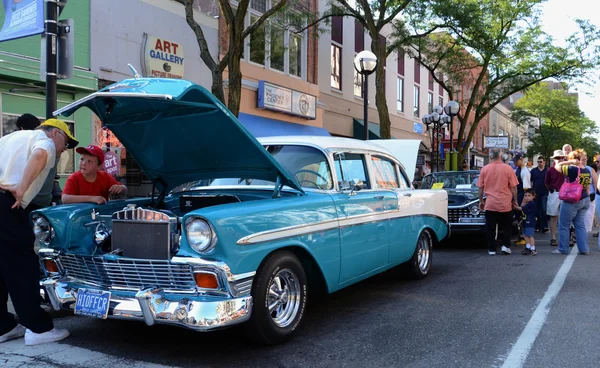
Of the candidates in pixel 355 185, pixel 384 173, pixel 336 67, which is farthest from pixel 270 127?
pixel 355 185

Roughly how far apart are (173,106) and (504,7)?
20.6 m

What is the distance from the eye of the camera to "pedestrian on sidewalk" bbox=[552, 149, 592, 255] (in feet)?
28.4

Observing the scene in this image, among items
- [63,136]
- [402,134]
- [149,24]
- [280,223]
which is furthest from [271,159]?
[402,134]

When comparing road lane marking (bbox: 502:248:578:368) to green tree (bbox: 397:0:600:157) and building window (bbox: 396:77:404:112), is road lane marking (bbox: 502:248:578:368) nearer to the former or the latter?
green tree (bbox: 397:0:600:157)

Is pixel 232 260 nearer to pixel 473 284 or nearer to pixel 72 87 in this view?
pixel 473 284

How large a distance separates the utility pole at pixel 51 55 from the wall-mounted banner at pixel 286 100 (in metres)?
11.1

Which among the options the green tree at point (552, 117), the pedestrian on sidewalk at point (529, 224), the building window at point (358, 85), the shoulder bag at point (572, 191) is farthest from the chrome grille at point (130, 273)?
the green tree at point (552, 117)

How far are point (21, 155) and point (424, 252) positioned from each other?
480cm

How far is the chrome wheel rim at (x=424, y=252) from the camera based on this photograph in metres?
6.67

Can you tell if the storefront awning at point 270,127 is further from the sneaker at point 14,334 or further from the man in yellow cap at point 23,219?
the man in yellow cap at point 23,219

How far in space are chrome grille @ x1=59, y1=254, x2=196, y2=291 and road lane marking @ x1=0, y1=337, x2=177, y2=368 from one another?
0.53 m

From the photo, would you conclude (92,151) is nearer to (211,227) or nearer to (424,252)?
(211,227)

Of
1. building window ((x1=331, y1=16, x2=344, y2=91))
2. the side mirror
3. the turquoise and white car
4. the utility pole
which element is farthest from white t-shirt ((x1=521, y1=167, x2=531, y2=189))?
building window ((x1=331, y1=16, x2=344, y2=91))

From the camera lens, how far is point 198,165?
16.1 feet
